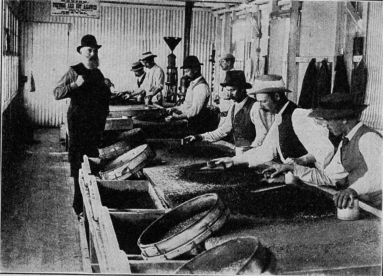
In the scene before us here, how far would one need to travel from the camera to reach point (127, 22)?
10578 millimetres

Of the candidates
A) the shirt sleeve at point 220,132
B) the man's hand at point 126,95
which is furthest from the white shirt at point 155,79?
the shirt sleeve at point 220,132

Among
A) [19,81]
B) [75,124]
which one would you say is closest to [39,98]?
[19,81]

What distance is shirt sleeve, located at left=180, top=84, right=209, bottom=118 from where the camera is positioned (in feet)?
19.0

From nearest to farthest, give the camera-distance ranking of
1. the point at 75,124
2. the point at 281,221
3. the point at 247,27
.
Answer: the point at 281,221 < the point at 75,124 < the point at 247,27

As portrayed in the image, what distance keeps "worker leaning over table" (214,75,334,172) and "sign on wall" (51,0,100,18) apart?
4638mm

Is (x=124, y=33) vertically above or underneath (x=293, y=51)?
above

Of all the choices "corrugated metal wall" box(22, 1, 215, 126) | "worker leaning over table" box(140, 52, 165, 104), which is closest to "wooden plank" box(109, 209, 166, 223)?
"worker leaning over table" box(140, 52, 165, 104)

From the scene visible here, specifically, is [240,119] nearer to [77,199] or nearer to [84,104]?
[84,104]

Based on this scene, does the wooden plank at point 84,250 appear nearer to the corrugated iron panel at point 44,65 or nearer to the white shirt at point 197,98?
the white shirt at point 197,98

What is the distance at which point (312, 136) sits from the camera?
3393mm

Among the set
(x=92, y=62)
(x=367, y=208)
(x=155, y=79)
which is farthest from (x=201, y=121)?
(x=367, y=208)

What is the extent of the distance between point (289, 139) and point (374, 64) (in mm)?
1473

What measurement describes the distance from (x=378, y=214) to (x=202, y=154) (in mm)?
1652

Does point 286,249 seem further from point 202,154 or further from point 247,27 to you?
point 247,27
